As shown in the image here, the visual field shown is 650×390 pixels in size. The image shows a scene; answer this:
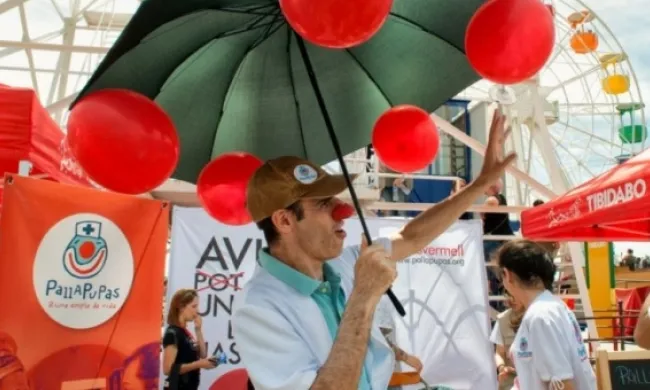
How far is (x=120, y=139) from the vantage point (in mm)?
1999

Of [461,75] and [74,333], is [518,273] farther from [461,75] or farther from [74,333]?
[74,333]

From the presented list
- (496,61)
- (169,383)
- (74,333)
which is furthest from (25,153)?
(496,61)

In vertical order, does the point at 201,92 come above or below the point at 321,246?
above

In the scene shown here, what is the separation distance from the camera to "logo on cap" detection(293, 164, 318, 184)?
1.87 meters

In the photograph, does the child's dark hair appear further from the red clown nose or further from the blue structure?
the blue structure

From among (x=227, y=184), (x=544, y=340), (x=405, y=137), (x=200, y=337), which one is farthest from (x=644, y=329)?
(x=200, y=337)

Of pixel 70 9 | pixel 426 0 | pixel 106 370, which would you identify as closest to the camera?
pixel 426 0

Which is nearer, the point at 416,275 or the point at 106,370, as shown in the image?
the point at 106,370

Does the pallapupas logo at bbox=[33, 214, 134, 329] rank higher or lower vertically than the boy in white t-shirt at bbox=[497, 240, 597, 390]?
higher

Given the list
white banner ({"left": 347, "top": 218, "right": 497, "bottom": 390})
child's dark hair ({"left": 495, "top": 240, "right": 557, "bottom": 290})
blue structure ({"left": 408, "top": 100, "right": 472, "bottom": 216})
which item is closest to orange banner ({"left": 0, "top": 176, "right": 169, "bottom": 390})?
child's dark hair ({"left": 495, "top": 240, "right": 557, "bottom": 290})

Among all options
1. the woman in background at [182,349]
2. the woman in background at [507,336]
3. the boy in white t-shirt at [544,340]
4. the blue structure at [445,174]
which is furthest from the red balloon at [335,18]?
the blue structure at [445,174]

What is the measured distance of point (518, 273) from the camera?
305 cm

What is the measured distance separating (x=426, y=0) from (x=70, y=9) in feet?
32.2

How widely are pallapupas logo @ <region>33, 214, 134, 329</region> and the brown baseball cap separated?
203 centimetres
